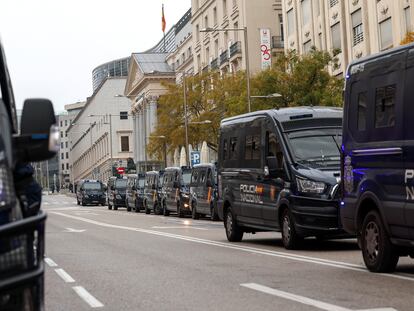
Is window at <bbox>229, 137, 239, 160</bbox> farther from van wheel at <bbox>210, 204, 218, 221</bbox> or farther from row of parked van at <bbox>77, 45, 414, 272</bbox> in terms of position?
van wheel at <bbox>210, 204, 218, 221</bbox>

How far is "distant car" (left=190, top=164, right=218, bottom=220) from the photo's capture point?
31547 millimetres

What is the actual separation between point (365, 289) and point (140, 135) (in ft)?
353

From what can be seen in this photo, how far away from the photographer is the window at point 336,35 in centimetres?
4797

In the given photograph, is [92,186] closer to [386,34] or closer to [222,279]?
[386,34]

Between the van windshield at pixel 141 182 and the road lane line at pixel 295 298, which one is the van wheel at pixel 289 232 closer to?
the road lane line at pixel 295 298

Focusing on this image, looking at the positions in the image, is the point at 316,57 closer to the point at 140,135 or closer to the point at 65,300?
the point at 65,300

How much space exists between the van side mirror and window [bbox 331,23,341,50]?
44209 mm

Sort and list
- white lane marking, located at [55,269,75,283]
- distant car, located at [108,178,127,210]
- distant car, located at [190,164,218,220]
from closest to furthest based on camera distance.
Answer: white lane marking, located at [55,269,75,283], distant car, located at [190,164,218,220], distant car, located at [108,178,127,210]

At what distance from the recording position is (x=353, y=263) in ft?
41.5

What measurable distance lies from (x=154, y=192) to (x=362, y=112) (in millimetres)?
32483

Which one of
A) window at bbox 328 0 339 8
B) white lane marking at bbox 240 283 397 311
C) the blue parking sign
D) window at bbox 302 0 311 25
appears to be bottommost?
white lane marking at bbox 240 283 397 311

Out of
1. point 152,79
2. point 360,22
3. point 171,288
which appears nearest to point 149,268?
point 171,288

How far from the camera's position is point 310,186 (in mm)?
14984

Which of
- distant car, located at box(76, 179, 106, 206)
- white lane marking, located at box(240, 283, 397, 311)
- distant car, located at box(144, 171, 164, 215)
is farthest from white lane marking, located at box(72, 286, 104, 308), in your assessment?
distant car, located at box(76, 179, 106, 206)
